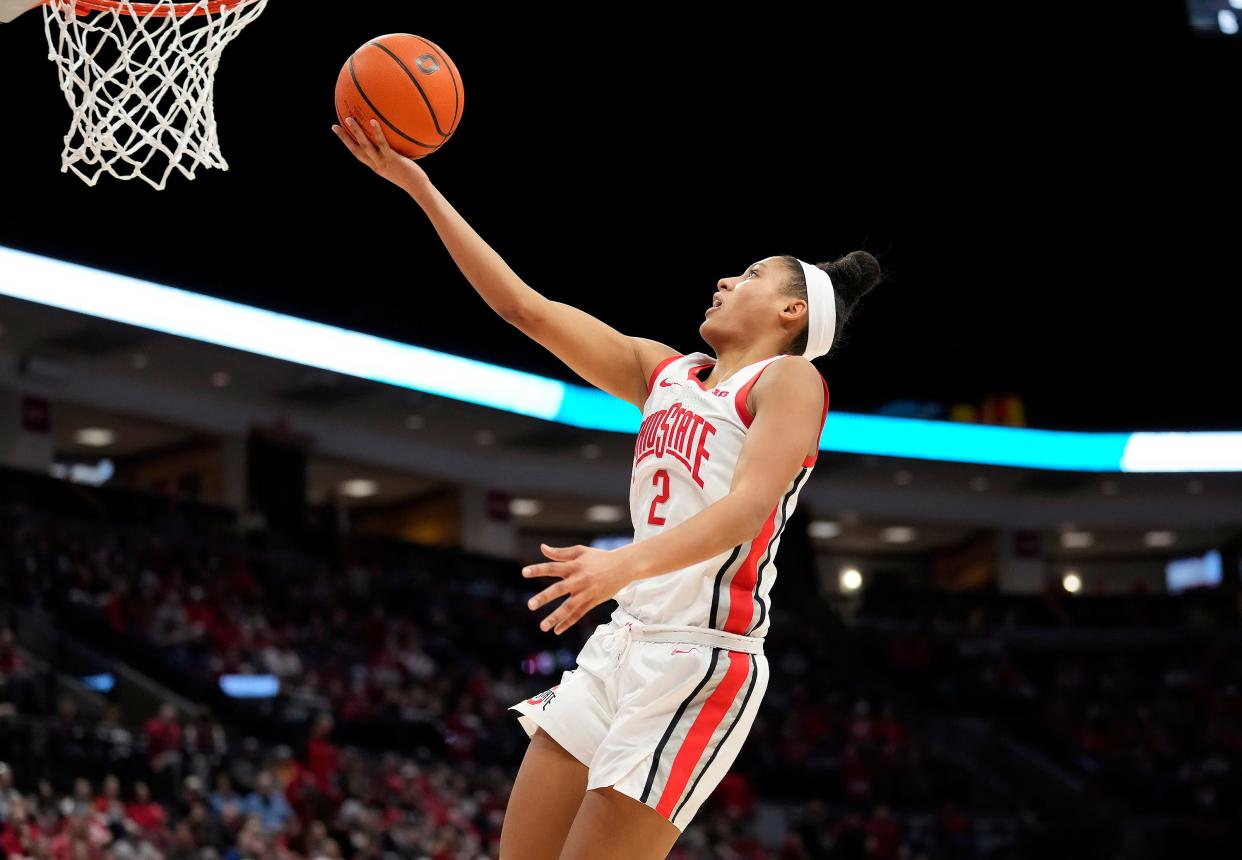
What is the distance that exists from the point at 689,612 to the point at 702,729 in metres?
0.22

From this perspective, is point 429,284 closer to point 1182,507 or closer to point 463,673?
point 463,673

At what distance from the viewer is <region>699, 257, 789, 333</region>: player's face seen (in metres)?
3.13

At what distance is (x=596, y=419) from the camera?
824 inches

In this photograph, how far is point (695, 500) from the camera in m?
2.93

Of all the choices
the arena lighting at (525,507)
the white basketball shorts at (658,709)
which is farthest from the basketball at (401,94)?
the arena lighting at (525,507)

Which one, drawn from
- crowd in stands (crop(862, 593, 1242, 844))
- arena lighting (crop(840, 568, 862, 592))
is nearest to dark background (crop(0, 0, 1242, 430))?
crowd in stands (crop(862, 593, 1242, 844))

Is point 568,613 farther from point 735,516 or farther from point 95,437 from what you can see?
point 95,437

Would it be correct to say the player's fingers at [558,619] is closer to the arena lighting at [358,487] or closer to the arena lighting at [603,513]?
the arena lighting at [358,487]

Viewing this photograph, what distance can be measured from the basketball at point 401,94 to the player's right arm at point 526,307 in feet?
0.14

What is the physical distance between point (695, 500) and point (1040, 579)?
24098mm

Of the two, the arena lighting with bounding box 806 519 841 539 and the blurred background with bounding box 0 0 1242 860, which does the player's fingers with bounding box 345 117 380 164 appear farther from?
the arena lighting with bounding box 806 519 841 539

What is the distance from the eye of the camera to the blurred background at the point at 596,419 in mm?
13680

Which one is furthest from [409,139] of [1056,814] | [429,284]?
[1056,814]

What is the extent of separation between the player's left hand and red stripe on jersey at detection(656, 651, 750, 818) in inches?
22.0
